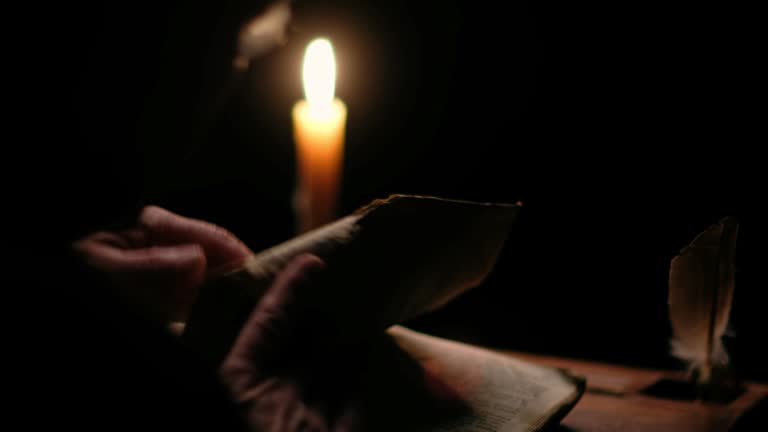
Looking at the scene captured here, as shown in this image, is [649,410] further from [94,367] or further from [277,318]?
[94,367]

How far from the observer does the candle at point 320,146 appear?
96cm

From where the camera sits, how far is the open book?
627 millimetres

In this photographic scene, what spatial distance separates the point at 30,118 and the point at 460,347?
0.51 m

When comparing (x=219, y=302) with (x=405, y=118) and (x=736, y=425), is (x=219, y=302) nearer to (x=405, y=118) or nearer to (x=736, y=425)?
(x=736, y=425)

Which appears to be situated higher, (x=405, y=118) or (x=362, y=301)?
(x=405, y=118)

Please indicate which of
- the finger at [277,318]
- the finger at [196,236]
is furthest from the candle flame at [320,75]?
the finger at [277,318]

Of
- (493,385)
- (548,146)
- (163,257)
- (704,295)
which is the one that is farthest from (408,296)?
(548,146)

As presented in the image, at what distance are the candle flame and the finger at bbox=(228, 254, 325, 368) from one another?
41 centimetres

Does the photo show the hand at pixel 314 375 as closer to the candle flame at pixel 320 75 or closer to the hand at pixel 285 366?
the hand at pixel 285 366

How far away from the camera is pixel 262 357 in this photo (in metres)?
0.58

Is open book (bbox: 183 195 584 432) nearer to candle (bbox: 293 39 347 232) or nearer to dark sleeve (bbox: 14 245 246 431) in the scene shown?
dark sleeve (bbox: 14 245 246 431)

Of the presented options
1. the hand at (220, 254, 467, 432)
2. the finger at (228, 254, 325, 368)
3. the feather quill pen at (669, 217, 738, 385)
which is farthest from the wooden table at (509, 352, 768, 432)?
the finger at (228, 254, 325, 368)

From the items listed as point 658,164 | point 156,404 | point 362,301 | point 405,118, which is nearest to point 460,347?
point 362,301

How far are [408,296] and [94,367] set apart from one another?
1.09 feet
